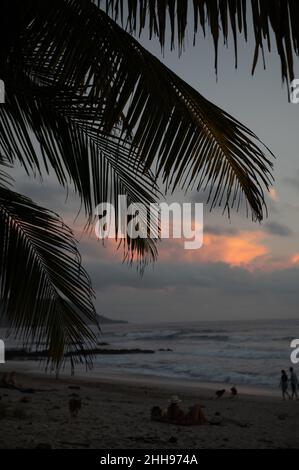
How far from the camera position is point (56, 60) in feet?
7.88

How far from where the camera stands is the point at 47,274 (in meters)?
2.89

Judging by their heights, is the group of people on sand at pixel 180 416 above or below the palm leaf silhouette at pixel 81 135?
below

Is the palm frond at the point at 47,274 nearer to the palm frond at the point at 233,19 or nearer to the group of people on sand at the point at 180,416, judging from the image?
the palm frond at the point at 233,19

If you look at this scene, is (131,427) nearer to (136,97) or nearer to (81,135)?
(81,135)

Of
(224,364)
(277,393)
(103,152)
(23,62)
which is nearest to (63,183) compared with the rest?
(103,152)

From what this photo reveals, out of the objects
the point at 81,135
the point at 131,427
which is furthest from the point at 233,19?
the point at 131,427

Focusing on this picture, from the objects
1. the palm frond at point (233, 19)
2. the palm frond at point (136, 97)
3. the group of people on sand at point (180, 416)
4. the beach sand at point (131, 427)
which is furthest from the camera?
the group of people on sand at point (180, 416)

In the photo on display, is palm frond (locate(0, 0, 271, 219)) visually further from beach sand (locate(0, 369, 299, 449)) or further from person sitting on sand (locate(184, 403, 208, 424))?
person sitting on sand (locate(184, 403, 208, 424))

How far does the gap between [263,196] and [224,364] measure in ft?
105

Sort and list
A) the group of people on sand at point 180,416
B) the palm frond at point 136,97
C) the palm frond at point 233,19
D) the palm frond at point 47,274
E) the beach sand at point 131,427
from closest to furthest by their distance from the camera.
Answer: the palm frond at point 233,19 → the palm frond at point 136,97 → the palm frond at point 47,274 → the beach sand at point 131,427 → the group of people on sand at point 180,416

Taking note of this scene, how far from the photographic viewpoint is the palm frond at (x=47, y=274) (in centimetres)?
283

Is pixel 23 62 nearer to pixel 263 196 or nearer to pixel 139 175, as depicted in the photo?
pixel 139 175

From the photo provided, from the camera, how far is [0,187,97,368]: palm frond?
283 cm

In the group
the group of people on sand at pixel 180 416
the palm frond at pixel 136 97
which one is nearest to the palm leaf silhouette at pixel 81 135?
the palm frond at pixel 136 97
